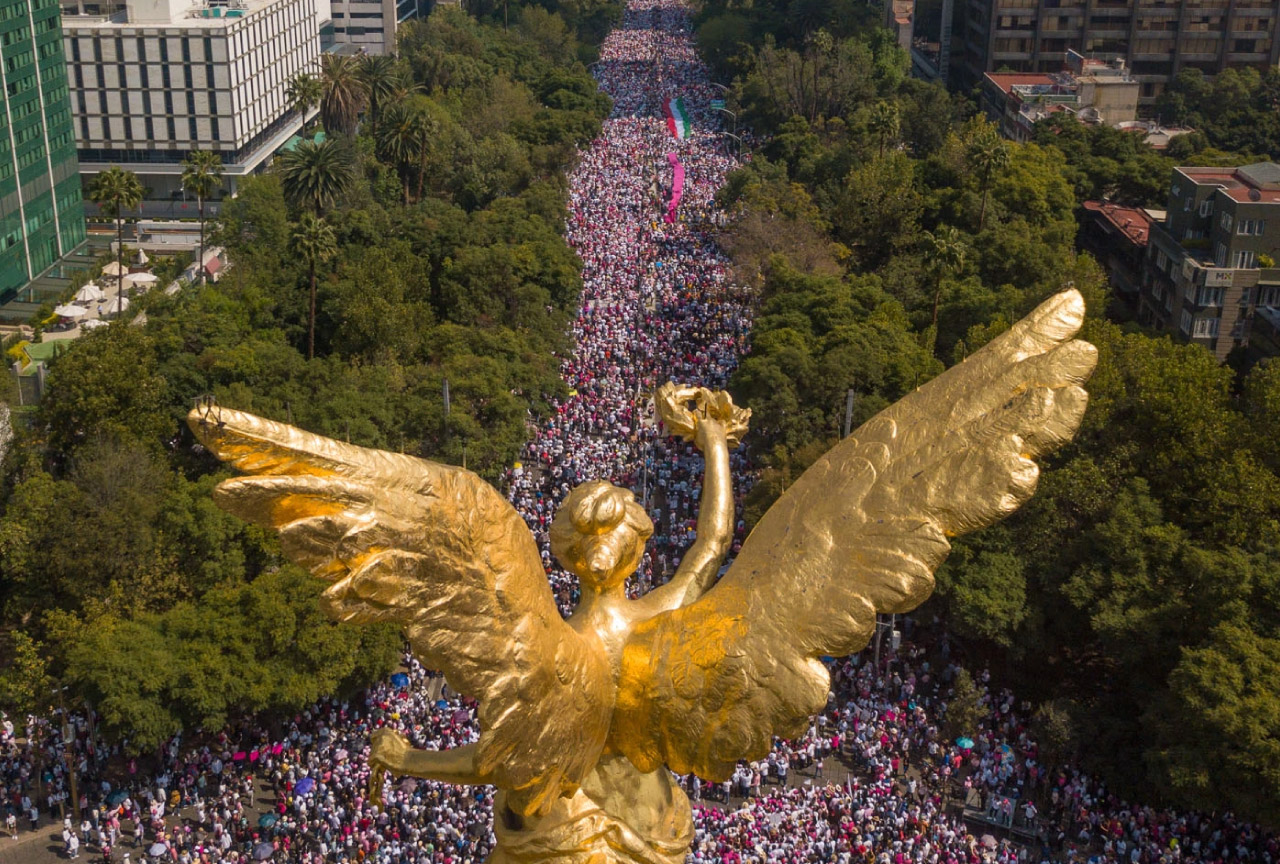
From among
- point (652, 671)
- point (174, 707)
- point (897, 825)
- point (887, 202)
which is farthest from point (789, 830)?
point (887, 202)

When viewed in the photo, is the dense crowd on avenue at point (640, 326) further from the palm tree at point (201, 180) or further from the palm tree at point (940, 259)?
the palm tree at point (201, 180)

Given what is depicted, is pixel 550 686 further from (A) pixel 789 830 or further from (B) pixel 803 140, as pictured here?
(B) pixel 803 140

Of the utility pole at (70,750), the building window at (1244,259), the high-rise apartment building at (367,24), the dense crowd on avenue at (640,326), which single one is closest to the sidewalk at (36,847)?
the utility pole at (70,750)

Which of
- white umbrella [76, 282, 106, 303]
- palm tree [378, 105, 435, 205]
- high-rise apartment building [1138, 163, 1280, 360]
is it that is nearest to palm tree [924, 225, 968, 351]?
high-rise apartment building [1138, 163, 1280, 360]

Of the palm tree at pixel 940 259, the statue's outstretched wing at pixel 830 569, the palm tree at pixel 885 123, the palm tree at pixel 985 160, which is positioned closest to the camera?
the statue's outstretched wing at pixel 830 569

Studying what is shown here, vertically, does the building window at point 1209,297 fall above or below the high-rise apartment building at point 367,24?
below

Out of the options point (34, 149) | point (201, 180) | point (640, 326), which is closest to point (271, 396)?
point (640, 326)

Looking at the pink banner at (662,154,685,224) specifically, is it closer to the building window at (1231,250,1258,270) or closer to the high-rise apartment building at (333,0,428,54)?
the building window at (1231,250,1258,270)
